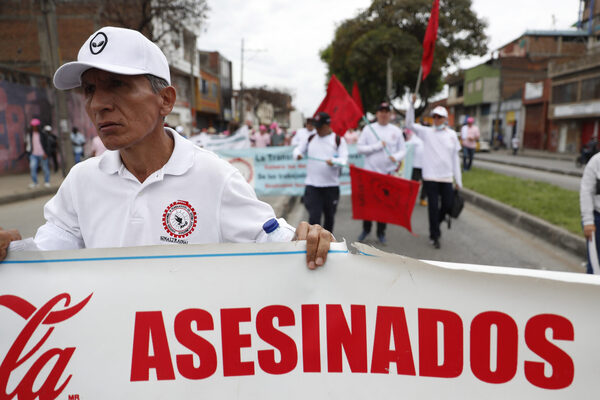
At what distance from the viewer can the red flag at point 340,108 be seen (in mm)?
6098

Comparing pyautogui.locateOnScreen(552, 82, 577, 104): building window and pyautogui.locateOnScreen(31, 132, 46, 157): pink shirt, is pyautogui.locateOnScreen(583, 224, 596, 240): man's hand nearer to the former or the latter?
pyautogui.locateOnScreen(31, 132, 46, 157): pink shirt

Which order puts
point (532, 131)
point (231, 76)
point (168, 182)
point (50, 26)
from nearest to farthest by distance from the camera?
point (168, 182) → point (50, 26) → point (532, 131) → point (231, 76)

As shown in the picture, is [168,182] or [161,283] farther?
[168,182]

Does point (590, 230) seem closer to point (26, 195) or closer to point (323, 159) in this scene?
point (323, 159)

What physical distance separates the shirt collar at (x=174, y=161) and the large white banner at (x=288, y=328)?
313 millimetres

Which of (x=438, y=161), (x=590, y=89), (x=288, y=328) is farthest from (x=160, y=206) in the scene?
(x=590, y=89)

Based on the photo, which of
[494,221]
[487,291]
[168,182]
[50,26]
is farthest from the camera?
Result: [50,26]

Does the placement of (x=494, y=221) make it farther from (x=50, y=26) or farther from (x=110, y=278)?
(x=50, y=26)

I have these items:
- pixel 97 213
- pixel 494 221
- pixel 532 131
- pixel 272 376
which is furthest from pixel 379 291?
pixel 532 131

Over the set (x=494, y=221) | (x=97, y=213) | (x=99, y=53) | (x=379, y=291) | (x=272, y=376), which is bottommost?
(x=494, y=221)

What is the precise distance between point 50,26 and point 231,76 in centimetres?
4753

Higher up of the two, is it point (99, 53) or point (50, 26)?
point (50, 26)

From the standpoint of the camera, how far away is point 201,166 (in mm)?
1676

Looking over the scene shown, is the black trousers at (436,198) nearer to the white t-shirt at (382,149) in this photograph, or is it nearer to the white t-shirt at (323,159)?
the white t-shirt at (382,149)
